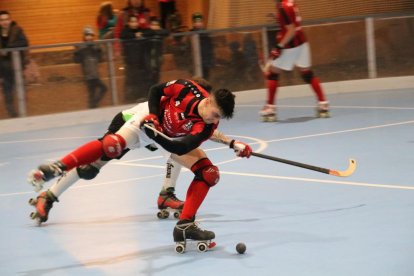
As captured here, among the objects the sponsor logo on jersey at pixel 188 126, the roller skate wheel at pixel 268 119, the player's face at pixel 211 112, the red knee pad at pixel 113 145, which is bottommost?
the roller skate wheel at pixel 268 119

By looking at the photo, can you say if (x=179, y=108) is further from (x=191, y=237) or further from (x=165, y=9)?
(x=165, y=9)

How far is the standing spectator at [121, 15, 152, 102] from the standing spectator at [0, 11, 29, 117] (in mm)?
1619

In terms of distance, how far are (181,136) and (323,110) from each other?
5806mm

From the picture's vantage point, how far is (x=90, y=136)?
11.4 metres

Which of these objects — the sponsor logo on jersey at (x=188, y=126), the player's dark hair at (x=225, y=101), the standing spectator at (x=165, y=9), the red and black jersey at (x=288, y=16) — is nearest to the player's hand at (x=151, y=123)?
the sponsor logo on jersey at (x=188, y=126)

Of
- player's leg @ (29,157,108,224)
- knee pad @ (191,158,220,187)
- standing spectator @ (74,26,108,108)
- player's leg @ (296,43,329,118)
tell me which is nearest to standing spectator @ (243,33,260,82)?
standing spectator @ (74,26,108,108)

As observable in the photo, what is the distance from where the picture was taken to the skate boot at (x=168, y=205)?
652 centimetres

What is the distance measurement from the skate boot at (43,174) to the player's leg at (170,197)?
1.39 meters

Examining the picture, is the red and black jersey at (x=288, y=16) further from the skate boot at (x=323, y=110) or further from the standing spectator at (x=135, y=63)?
the standing spectator at (x=135, y=63)

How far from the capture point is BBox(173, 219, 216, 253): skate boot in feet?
18.0

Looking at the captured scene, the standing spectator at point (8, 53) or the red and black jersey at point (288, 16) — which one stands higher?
the red and black jersey at point (288, 16)

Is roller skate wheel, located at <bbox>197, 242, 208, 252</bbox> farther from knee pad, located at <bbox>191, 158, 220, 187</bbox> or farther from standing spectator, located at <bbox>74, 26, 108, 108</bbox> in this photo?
standing spectator, located at <bbox>74, 26, 108, 108</bbox>

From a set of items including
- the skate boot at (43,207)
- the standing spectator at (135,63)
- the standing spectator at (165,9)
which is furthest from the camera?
the standing spectator at (165,9)

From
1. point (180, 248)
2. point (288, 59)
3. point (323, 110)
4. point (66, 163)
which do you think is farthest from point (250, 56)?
point (66, 163)
